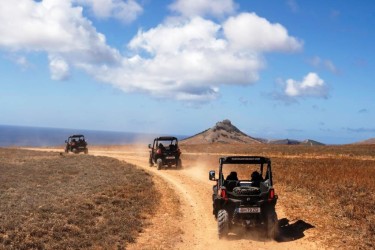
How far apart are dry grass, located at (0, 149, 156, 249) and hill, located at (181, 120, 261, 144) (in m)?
61.1

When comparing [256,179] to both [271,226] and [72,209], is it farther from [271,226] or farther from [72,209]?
[72,209]

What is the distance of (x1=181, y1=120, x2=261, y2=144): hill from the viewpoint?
3391 inches

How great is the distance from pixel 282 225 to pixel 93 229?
649cm

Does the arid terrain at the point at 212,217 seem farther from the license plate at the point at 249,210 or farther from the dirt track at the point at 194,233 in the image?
the license plate at the point at 249,210

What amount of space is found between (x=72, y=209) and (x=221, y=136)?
75.3 m

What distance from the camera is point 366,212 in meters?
14.6

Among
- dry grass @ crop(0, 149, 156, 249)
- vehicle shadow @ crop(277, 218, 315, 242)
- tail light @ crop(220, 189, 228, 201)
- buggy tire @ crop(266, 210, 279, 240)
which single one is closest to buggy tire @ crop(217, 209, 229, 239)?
tail light @ crop(220, 189, 228, 201)

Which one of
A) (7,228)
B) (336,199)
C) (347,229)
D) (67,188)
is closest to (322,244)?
(347,229)

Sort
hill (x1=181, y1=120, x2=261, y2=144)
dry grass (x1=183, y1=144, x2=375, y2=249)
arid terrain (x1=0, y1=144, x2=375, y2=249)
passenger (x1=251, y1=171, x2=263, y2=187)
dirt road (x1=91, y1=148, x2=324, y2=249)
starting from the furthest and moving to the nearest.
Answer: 1. hill (x1=181, y1=120, x2=261, y2=144)
2. passenger (x1=251, y1=171, x2=263, y2=187)
3. dry grass (x1=183, y1=144, x2=375, y2=249)
4. arid terrain (x1=0, y1=144, x2=375, y2=249)
5. dirt road (x1=91, y1=148, x2=324, y2=249)

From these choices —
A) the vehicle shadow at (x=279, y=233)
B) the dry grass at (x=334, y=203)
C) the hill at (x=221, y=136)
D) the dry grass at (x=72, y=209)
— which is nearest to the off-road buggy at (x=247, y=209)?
the vehicle shadow at (x=279, y=233)

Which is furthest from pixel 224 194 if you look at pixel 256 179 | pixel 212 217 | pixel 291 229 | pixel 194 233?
pixel 212 217

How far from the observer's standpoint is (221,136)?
88.9m

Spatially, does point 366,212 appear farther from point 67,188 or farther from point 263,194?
point 67,188

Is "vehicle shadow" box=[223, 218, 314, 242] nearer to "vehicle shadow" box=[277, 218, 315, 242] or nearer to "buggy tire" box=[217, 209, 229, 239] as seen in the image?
"vehicle shadow" box=[277, 218, 315, 242]
